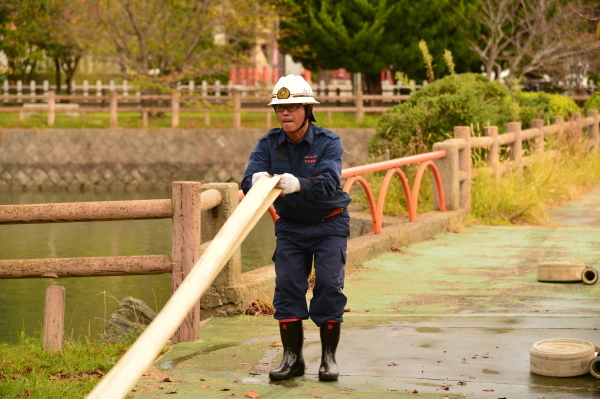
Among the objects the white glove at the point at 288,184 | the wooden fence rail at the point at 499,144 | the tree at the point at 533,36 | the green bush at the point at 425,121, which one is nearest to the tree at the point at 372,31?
the tree at the point at 533,36

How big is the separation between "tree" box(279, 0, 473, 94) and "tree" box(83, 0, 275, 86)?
1334mm

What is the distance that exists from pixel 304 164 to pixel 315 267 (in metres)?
0.58

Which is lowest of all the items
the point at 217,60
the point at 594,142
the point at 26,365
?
the point at 26,365

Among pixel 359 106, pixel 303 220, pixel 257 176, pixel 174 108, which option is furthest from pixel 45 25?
pixel 257 176

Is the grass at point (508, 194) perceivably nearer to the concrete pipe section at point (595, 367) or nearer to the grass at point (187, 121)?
the concrete pipe section at point (595, 367)

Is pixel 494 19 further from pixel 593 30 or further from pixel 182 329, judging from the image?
pixel 182 329

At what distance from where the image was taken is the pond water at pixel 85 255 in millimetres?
11875

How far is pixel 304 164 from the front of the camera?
5.49 meters

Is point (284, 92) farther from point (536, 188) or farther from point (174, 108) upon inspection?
point (174, 108)

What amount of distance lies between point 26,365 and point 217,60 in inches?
1124

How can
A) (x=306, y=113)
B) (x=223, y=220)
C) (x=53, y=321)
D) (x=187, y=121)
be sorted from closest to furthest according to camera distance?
(x=306, y=113)
(x=53, y=321)
(x=223, y=220)
(x=187, y=121)

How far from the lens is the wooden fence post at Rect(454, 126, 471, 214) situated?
42.4ft

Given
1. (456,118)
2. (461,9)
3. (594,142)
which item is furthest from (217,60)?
(456,118)

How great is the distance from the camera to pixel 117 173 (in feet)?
98.4
